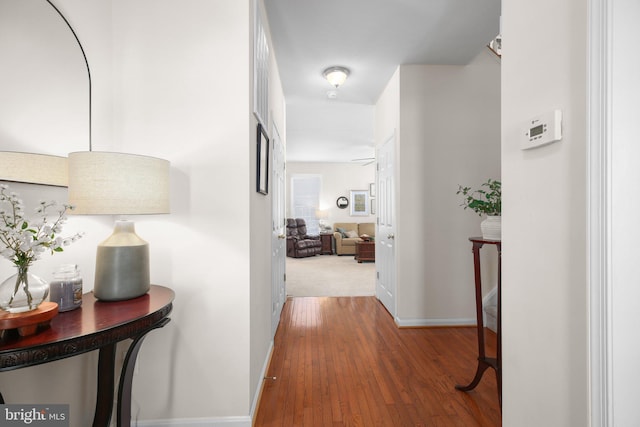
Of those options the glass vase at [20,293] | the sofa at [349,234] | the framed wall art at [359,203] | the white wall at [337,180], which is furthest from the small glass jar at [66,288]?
the framed wall art at [359,203]

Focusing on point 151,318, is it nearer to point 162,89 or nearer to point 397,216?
point 162,89

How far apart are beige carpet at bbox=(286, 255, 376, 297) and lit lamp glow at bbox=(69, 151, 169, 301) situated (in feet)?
10.5

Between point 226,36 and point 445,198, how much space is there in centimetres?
246

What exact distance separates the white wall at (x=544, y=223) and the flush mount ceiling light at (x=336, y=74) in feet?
6.81

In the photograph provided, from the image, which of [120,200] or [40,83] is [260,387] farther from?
[40,83]

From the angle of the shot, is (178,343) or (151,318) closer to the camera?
(151,318)

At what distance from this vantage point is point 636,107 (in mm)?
800

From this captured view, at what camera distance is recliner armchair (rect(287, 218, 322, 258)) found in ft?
25.2

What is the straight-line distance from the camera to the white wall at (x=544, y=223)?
91cm

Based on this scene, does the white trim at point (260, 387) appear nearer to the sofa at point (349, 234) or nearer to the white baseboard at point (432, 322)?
the white baseboard at point (432, 322)

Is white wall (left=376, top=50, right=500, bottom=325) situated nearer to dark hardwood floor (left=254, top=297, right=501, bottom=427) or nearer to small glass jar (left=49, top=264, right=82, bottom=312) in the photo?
dark hardwood floor (left=254, top=297, right=501, bottom=427)

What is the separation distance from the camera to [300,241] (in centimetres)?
778

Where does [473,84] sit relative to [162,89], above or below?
above

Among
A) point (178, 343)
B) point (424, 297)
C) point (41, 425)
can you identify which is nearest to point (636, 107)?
point (178, 343)
